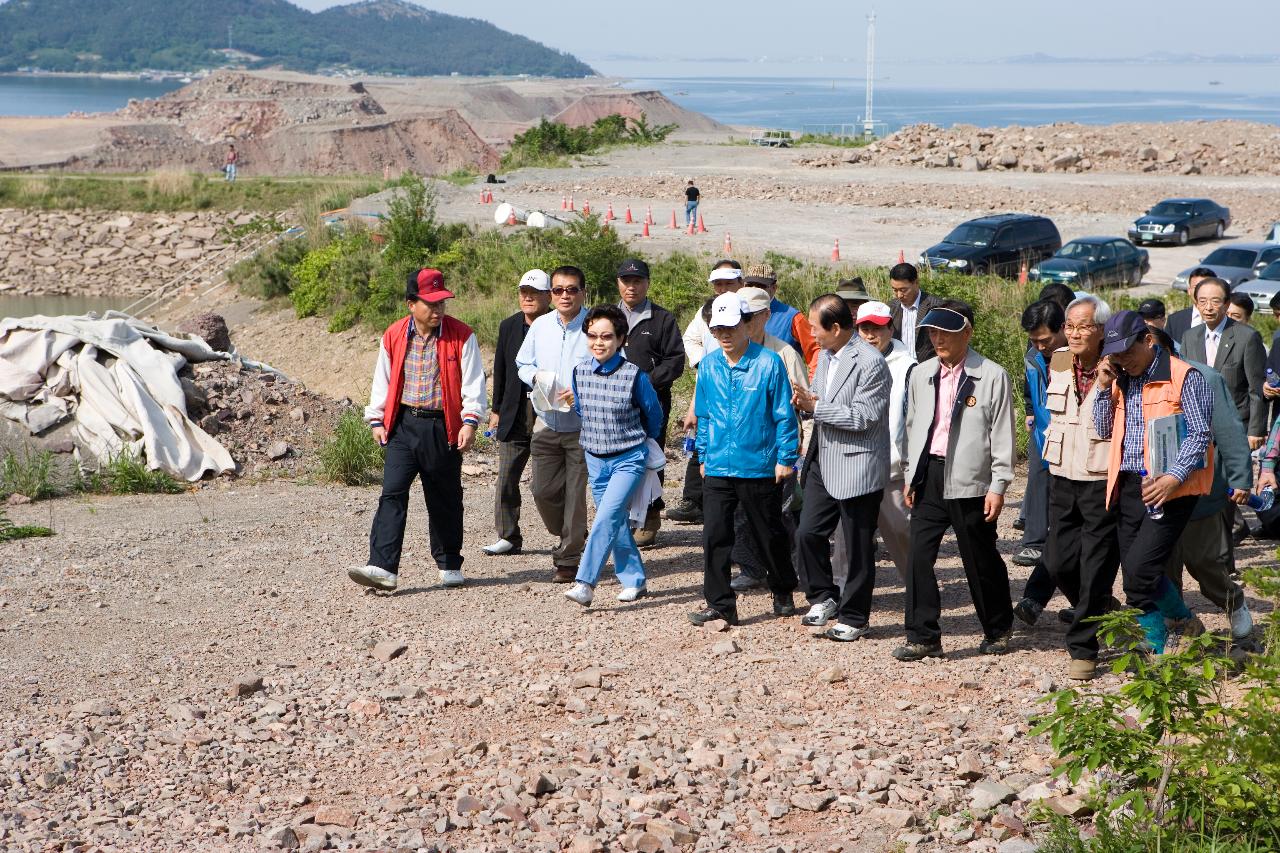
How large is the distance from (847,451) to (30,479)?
754 cm

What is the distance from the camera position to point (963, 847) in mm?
4680

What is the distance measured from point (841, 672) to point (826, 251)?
2215cm

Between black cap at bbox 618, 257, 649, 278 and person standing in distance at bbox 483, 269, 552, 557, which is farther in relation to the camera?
person standing in distance at bbox 483, 269, 552, 557

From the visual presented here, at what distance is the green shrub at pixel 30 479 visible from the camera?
10922 mm

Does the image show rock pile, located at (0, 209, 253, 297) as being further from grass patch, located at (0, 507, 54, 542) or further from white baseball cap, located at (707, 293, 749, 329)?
white baseball cap, located at (707, 293, 749, 329)

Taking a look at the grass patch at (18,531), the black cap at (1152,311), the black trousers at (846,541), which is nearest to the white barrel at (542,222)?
the grass patch at (18,531)

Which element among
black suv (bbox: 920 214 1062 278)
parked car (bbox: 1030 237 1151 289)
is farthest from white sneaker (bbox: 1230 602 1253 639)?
black suv (bbox: 920 214 1062 278)

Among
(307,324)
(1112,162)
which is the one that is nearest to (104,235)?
(307,324)

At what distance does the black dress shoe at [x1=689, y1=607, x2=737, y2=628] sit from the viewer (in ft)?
23.3

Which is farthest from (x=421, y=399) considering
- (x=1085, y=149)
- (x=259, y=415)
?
(x=1085, y=149)

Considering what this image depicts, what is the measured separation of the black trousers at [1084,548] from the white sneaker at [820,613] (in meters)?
1.19

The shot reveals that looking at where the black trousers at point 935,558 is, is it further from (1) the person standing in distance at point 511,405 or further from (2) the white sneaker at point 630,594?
(1) the person standing in distance at point 511,405

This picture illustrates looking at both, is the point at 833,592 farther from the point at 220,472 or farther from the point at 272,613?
the point at 220,472

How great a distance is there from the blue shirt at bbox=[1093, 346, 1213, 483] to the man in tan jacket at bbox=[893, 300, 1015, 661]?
20.9 inches
